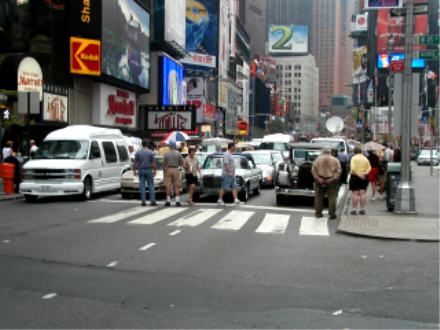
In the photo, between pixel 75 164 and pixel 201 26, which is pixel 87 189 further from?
pixel 201 26

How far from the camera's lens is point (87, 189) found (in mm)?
18766

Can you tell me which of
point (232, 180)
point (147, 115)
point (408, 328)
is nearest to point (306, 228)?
point (232, 180)

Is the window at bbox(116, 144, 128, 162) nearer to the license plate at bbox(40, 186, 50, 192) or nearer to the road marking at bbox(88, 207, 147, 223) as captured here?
the license plate at bbox(40, 186, 50, 192)

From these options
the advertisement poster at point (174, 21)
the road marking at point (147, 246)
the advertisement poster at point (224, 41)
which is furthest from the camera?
the advertisement poster at point (224, 41)

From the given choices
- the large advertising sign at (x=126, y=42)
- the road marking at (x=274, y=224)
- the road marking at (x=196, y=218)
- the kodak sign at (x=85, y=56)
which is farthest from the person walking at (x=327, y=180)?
the large advertising sign at (x=126, y=42)

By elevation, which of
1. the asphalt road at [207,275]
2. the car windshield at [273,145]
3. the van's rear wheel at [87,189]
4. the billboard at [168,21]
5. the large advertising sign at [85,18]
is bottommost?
the asphalt road at [207,275]

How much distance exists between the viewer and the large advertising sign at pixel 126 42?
132 ft

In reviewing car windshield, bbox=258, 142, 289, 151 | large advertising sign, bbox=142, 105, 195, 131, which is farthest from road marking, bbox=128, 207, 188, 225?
large advertising sign, bbox=142, 105, 195, 131

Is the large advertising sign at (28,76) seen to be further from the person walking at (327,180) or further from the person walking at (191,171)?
the person walking at (327,180)

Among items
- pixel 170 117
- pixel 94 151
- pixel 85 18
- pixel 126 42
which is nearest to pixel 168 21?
pixel 170 117

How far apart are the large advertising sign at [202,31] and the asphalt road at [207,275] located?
79.0 m

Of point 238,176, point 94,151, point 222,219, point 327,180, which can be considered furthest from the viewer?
point 94,151

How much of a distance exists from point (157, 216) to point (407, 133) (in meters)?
6.72

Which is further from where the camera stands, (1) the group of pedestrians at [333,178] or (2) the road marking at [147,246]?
(1) the group of pedestrians at [333,178]
